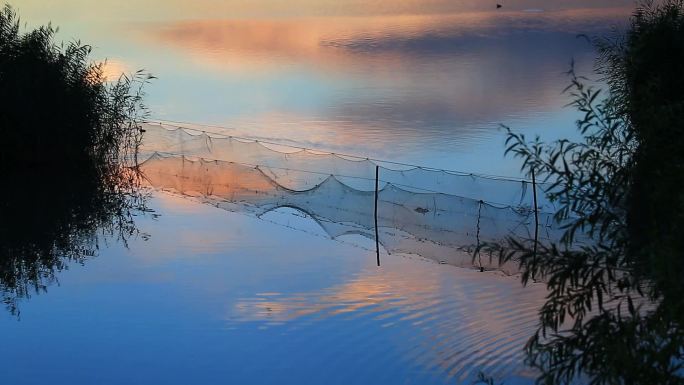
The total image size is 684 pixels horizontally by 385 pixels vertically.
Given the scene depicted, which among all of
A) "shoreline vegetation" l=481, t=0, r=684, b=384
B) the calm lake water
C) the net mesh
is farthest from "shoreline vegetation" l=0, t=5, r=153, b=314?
"shoreline vegetation" l=481, t=0, r=684, b=384

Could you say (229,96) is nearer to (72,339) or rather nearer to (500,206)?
(500,206)

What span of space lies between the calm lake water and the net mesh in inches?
8.3

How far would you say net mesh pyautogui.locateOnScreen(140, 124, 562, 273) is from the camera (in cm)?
795

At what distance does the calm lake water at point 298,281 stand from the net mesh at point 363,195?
0.21m

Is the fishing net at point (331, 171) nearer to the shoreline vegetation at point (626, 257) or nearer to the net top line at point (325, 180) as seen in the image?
the net top line at point (325, 180)

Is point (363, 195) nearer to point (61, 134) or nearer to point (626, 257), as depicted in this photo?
Answer: point (61, 134)

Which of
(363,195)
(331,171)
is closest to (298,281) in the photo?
(363,195)

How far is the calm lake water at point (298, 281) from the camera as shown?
18.0 ft

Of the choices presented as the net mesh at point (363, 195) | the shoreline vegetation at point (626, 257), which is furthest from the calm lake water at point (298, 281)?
the shoreline vegetation at point (626, 257)

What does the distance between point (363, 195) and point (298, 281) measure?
1.84 m

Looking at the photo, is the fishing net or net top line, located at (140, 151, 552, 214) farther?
the fishing net

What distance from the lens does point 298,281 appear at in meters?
7.26

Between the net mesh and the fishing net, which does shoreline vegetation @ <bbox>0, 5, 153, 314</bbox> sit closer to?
the net mesh

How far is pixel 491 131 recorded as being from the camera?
13.8 meters
